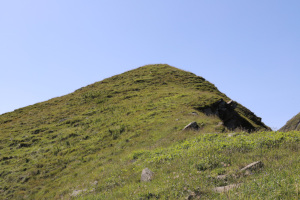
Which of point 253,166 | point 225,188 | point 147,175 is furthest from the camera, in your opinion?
point 147,175

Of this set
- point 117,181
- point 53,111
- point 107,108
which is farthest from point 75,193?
point 53,111

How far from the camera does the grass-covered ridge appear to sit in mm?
18109

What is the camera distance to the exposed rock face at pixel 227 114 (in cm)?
2686

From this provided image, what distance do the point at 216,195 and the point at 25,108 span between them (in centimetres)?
4177

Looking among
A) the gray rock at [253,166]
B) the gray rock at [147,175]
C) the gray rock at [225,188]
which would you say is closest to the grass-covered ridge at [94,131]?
the gray rock at [147,175]

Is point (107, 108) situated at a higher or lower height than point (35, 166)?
higher

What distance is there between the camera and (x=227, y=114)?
91.7ft

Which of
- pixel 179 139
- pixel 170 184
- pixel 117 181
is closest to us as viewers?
pixel 170 184

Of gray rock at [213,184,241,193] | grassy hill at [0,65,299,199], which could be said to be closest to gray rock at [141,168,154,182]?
grassy hill at [0,65,299,199]

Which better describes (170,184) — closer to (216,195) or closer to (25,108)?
(216,195)

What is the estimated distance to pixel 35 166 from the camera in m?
21.8

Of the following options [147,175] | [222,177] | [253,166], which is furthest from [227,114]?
[222,177]

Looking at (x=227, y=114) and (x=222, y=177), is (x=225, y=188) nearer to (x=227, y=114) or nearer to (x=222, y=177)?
(x=222, y=177)

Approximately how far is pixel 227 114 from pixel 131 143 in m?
12.8
